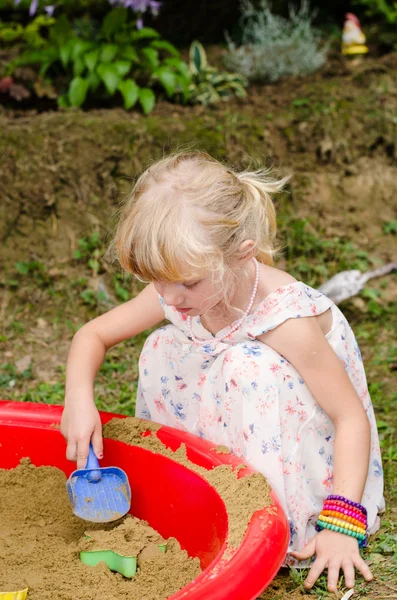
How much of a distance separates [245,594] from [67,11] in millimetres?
3372

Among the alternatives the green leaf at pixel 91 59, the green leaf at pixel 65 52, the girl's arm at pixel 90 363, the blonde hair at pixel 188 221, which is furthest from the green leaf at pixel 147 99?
the blonde hair at pixel 188 221

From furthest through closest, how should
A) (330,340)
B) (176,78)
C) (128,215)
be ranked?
(176,78)
(330,340)
(128,215)

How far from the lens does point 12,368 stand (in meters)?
2.76

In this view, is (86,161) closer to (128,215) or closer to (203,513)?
(128,215)

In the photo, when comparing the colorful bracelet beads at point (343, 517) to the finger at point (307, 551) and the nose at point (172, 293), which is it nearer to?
the finger at point (307, 551)

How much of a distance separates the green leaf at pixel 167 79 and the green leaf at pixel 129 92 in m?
0.13

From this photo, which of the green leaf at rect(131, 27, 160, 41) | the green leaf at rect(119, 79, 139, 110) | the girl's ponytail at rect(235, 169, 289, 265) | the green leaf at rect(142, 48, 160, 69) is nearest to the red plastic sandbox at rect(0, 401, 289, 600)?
the girl's ponytail at rect(235, 169, 289, 265)

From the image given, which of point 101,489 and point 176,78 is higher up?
point 176,78

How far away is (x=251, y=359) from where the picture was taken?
176 centimetres

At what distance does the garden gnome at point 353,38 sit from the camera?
403cm

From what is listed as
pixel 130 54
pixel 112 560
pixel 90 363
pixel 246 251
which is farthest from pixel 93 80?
pixel 112 560

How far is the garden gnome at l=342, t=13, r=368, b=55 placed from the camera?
13.2ft

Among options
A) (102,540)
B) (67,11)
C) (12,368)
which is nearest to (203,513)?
(102,540)

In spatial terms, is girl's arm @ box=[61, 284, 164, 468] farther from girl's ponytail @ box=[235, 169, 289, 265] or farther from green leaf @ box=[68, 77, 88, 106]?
green leaf @ box=[68, 77, 88, 106]
